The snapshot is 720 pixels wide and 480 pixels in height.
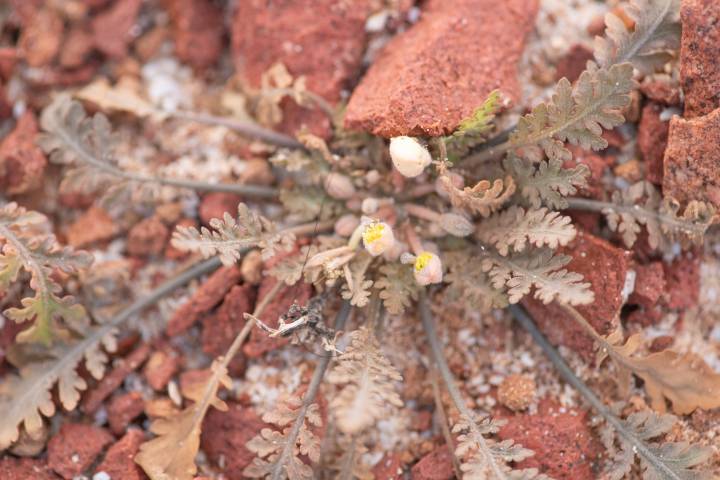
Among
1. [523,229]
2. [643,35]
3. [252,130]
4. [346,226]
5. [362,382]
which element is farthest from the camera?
[252,130]

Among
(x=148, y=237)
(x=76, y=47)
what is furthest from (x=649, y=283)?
(x=76, y=47)

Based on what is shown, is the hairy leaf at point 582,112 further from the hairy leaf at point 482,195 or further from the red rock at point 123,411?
the red rock at point 123,411

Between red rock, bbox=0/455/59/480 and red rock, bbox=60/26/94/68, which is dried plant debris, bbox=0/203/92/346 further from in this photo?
red rock, bbox=60/26/94/68

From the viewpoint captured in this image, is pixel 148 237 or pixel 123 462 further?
pixel 148 237

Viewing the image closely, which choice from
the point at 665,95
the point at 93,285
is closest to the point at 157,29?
the point at 93,285

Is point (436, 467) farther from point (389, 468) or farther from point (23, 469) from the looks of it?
point (23, 469)

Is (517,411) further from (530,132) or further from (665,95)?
(665,95)
